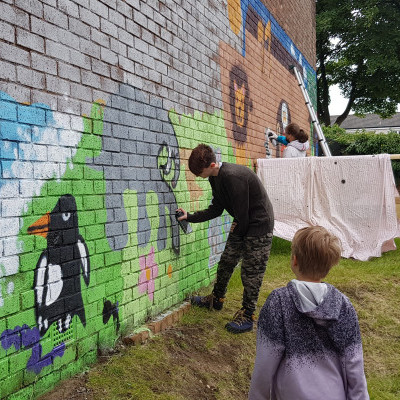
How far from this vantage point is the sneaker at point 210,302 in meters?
4.21

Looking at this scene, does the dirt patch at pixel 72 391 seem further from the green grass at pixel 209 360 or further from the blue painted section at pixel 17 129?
the blue painted section at pixel 17 129

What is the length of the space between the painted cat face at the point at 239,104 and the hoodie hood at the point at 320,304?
434 centimetres

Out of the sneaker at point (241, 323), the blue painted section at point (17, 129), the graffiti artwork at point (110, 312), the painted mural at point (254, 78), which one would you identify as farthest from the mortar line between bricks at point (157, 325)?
the painted mural at point (254, 78)

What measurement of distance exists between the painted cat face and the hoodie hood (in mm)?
4338

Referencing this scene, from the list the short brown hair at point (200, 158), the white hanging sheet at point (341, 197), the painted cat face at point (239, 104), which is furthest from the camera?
the white hanging sheet at point (341, 197)

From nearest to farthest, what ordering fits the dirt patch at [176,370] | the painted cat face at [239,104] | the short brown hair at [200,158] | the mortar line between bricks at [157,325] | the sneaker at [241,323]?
the dirt patch at [176,370] → the mortar line between bricks at [157,325] → the short brown hair at [200,158] → the sneaker at [241,323] → the painted cat face at [239,104]

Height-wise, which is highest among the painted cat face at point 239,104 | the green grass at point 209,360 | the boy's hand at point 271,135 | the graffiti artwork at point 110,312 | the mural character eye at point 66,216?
the painted cat face at point 239,104

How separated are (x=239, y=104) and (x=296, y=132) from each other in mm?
1603

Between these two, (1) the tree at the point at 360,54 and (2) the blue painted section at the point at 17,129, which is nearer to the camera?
(2) the blue painted section at the point at 17,129

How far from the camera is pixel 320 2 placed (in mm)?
24844

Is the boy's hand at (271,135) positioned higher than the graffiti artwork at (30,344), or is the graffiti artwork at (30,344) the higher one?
the boy's hand at (271,135)

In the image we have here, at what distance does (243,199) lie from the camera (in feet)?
12.1

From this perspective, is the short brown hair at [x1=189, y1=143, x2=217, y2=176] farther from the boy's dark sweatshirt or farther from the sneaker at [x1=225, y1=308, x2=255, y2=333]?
the sneaker at [x1=225, y1=308, x2=255, y2=333]

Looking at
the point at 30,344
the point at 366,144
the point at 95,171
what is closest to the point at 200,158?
the point at 95,171
